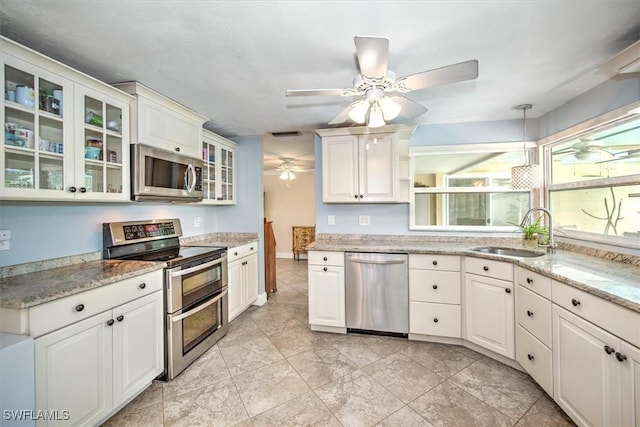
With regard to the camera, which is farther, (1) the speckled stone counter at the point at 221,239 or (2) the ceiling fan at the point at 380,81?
(1) the speckled stone counter at the point at 221,239

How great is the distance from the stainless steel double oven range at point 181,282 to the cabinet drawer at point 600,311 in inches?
101

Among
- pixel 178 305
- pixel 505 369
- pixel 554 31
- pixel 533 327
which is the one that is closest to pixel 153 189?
pixel 178 305

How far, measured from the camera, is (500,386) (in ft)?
6.45

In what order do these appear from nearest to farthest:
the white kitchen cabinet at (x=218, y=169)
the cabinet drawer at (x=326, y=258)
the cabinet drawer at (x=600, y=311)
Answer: the cabinet drawer at (x=600, y=311) < the cabinet drawer at (x=326, y=258) < the white kitchen cabinet at (x=218, y=169)

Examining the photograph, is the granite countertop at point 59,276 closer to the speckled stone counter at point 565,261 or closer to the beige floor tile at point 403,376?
the speckled stone counter at point 565,261

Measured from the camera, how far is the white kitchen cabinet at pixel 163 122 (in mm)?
2070

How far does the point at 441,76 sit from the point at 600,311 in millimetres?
1440

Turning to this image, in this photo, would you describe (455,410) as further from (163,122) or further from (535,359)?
(163,122)

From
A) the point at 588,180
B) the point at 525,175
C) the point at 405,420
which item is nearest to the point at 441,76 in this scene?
the point at 525,175

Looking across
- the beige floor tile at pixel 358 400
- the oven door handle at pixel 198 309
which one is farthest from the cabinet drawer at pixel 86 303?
the beige floor tile at pixel 358 400

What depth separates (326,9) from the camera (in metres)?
1.31

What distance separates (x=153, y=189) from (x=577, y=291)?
2.92 m

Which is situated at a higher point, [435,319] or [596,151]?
[596,151]

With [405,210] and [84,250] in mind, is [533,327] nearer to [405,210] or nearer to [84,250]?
[405,210]
